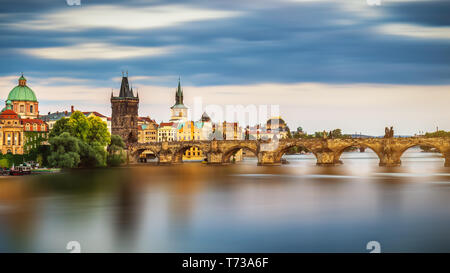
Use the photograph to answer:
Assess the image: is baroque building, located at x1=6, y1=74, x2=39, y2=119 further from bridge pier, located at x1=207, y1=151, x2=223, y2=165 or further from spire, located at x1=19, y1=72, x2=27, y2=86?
bridge pier, located at x1=207, y1=151, x2=223, y2=165

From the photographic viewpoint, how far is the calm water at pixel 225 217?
22391mm

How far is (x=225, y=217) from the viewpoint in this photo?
2938 centimetres

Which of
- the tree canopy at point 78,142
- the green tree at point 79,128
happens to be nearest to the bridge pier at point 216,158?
the tree canopy at point 78,142

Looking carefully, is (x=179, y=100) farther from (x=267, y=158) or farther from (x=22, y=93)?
(x=267, y=158)

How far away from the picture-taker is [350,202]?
116ft

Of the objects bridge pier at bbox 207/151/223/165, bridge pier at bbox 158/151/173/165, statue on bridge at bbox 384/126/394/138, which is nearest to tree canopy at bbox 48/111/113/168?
bridge pier at bbox 207/151/223/165

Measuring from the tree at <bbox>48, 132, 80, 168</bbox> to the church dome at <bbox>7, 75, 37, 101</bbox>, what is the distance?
4727 centimetres
